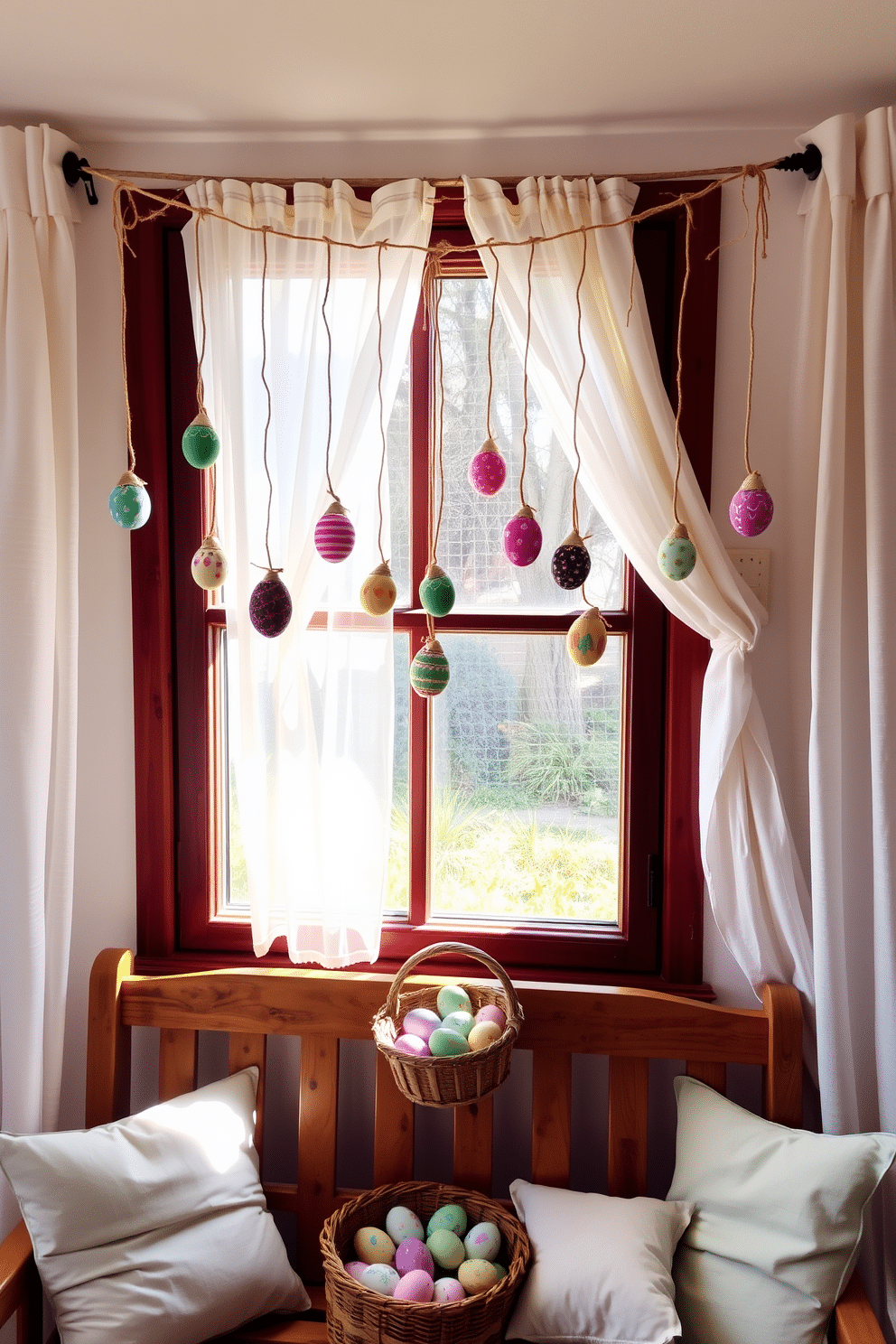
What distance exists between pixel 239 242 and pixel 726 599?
1.21 m

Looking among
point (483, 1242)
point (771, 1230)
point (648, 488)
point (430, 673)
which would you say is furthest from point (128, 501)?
point (771, 1230)

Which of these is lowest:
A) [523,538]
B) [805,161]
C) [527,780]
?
[527,780]

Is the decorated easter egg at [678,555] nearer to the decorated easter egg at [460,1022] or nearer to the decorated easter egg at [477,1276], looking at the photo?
the decorated easter egg at [460,1022]

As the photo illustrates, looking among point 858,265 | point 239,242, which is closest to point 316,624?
point 239,242

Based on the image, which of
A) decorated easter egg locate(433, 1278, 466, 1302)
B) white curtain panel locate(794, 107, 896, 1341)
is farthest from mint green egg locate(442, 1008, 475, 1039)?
white curtain panel locate(794, 107, 896, 1341)

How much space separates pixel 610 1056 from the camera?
179cm

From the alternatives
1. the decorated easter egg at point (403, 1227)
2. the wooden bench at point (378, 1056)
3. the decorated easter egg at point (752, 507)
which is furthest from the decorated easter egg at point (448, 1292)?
the decorated easter egg at point (752, 507)

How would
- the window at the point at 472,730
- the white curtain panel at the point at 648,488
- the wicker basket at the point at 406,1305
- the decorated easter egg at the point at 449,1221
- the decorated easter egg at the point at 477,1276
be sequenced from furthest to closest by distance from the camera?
the window at the point at 472,730
the white curtain panel at the point at 648,488
the decorated easter egg at the point at 449,1221
the decorated easter egg at the point at 477,1276
the wicker basket at the point at 406,1305

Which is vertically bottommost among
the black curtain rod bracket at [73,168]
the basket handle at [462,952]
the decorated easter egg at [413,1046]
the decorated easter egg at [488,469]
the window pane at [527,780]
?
the decorated easter egg at [413,1046]

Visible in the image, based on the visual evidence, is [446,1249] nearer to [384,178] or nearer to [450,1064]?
[450,1064]

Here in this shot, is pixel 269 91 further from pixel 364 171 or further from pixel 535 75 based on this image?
pixel 535 75

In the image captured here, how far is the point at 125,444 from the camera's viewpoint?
195 centimetres

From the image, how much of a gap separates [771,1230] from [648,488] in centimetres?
134

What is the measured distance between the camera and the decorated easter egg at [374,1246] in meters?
1.59
